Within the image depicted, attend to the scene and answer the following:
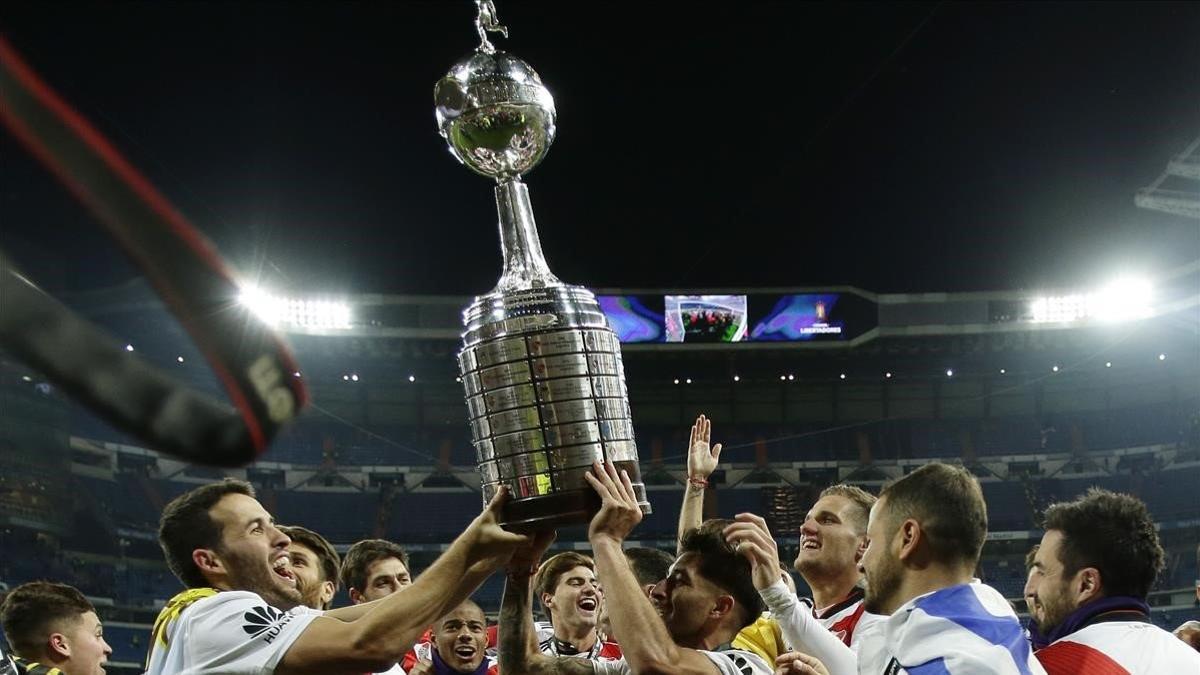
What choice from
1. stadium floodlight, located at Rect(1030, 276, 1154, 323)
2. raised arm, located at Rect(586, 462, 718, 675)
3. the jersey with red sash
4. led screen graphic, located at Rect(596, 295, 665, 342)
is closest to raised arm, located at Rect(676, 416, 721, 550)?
the jersey with red sash

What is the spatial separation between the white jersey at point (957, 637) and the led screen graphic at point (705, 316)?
20628mm

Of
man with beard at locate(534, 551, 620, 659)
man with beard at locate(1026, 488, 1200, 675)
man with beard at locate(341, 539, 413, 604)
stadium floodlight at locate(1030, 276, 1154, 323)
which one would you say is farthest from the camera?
stadium floodlight at locate(1030, 276, 1154, 323)

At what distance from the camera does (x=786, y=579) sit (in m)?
3.61

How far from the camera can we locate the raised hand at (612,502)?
250 cm

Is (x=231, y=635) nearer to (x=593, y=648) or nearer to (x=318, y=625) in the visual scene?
(x=318, y=625)

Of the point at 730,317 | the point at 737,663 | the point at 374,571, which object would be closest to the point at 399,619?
the point at 737,663

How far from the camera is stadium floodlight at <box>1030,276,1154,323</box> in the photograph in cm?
2242

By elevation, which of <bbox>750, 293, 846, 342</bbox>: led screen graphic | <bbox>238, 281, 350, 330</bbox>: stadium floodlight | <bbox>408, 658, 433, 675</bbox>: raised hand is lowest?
<bbox>408, 658, 433, 675</bbox>: raised hand

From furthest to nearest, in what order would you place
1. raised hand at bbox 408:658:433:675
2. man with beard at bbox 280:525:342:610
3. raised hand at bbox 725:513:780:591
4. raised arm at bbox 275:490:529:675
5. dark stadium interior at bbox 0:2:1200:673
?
dark stadium interior at bbox 0:2:1200:673 < raised hand at bbox 408:658:433:675 < man with beard at bbox 280:525:342:610 < raised hand at bbox 725:513:780:591 < raised arm at bbox 275:490:529:675

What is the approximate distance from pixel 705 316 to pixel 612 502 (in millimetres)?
20677

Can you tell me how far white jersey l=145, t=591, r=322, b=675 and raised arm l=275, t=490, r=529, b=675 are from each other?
0.04 m

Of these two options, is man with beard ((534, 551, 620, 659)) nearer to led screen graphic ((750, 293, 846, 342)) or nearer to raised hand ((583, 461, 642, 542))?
raised hand ((583, 461, 642, 542))

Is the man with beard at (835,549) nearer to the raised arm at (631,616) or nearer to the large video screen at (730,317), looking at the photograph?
the raised arm at (631,616)

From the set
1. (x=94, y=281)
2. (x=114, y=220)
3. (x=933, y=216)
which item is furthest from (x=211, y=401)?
(x=933, y=216)
